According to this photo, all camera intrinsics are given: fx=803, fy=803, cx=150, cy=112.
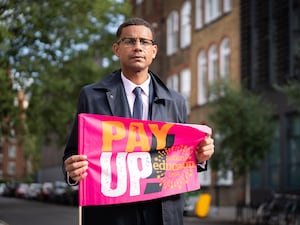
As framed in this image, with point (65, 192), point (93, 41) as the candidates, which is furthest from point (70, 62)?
point (65, 192)

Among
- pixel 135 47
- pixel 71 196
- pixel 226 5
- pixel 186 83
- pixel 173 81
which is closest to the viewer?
pixel 135 47

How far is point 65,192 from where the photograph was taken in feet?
159

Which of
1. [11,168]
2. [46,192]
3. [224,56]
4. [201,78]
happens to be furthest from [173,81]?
[11,168]

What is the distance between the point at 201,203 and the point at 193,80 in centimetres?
1616

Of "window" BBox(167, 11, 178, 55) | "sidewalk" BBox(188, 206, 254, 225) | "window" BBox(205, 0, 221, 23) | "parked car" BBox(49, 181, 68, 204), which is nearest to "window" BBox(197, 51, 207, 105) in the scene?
"window" BBox(205, 0, 221, 23)

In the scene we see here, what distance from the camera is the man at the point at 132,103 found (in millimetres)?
4148

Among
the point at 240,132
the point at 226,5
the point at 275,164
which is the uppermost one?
the point at 226,5

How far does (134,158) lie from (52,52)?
23.2m

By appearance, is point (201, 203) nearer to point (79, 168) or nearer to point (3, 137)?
point (3, 137)

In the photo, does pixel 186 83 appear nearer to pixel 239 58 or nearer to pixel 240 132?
pixel 239 58

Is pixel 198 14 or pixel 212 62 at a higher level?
pixel 198 14

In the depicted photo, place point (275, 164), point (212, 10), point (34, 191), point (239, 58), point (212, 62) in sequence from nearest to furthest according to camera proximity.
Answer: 1. point (275, 164)
2. point (239, 58)
3. point (212, 62)
4. point (212, 10)
5. point (34, 191)

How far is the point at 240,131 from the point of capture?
26141 mm

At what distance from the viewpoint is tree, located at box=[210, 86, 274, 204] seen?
26.2 m
